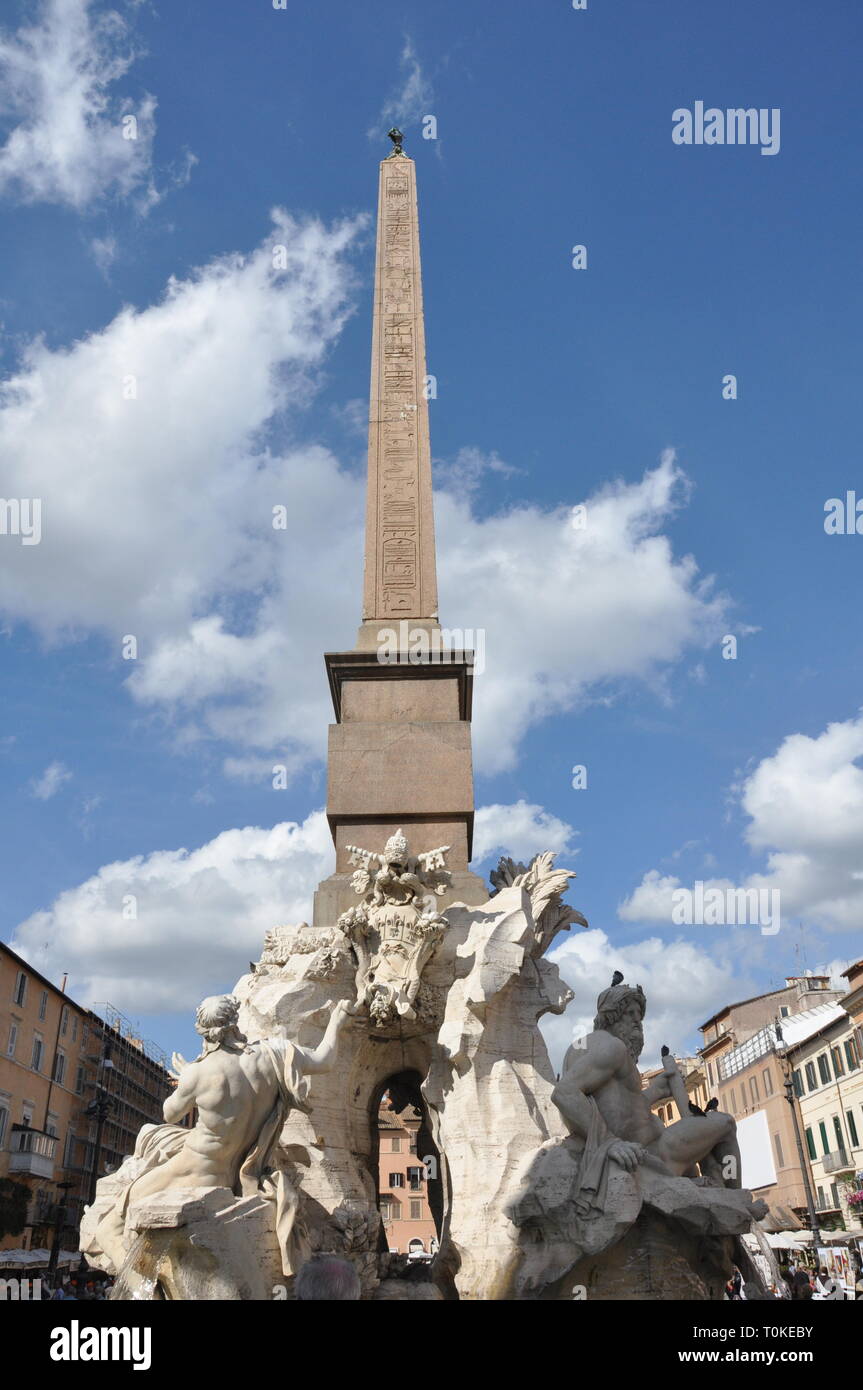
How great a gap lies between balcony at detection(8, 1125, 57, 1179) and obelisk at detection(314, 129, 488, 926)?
24223mm

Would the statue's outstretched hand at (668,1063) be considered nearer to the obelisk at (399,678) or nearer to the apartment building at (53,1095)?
the obelisk at (399,678)

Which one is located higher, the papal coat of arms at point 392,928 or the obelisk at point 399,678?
the obelisk at point 399,678

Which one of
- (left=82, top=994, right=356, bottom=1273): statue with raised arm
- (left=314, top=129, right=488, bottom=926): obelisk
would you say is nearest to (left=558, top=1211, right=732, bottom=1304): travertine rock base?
(left=82, top=994, right=356, bottom=1273): statue with raised arm

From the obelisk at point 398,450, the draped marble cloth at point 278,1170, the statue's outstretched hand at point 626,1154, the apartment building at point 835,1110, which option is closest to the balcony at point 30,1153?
the apartment building at point 835,1110

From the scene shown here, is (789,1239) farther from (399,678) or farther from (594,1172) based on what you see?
(594,1172)

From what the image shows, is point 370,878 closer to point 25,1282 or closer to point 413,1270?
point 413,1270

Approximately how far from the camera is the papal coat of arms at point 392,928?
24.3 feet

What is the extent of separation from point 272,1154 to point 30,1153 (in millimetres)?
26375

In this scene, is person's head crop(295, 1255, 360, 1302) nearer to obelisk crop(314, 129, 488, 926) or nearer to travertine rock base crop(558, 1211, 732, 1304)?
travertine rock base crop(558, 1211, 732, 1304)

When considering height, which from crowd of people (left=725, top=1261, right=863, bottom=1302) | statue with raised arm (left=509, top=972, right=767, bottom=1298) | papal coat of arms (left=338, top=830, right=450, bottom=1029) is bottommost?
crowd of people (left=725, top=1261, right=863, bottom=1302)

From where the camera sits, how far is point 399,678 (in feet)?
30.9

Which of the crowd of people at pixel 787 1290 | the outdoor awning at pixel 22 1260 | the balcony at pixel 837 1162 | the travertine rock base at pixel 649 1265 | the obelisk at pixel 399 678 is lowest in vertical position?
the outdoor awning at pixel 22 1260

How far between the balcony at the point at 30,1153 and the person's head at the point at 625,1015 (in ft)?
86.5

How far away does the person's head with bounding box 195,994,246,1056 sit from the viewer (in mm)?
6023
